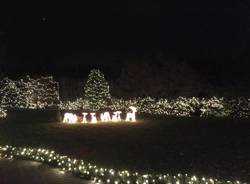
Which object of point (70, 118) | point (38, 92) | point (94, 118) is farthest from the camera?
point (38, 92)

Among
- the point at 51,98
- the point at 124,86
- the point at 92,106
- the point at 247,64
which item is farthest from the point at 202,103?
the point at 51,98

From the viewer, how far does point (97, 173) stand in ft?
33.1

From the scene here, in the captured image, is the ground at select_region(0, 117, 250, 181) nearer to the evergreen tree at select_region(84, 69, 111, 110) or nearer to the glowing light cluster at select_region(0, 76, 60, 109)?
the evergreen tree at select_region(84, 69, 111, 110)

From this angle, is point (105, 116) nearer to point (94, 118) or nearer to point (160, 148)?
point (94, 118)

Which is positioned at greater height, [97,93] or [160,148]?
[97,93]

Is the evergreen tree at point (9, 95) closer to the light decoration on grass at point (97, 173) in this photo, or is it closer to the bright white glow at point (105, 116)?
the bright white glow at point (105, 116)

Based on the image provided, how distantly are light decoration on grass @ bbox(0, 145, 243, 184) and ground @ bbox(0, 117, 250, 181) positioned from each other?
0.86 m

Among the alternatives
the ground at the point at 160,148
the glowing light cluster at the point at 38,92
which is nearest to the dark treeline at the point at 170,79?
the glowing light cluster at the point at 38,92

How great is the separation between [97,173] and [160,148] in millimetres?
4789

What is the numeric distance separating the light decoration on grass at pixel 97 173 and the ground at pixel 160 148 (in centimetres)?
86

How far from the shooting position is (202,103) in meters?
33.2

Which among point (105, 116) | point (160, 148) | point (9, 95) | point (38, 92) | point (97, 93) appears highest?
point (38, 92)

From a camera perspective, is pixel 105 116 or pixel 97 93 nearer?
pixel 105 116

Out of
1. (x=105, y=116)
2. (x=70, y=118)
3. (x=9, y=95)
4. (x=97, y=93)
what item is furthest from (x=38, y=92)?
(x=70, y=118)
